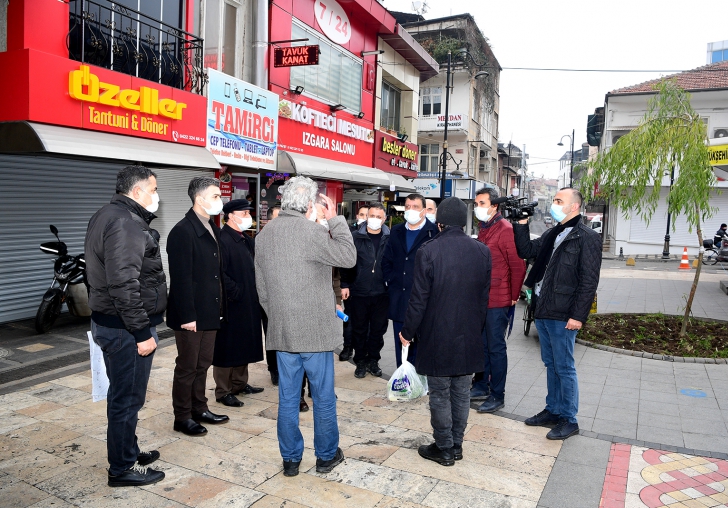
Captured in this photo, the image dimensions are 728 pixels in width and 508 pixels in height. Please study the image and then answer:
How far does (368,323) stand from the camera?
6.65m

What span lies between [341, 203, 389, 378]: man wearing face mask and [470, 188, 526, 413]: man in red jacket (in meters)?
1.40

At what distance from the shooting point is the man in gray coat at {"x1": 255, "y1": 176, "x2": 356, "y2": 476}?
3754mm

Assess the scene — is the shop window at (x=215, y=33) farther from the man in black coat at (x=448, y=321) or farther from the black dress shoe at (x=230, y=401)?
the man in black coat at (x=448, y=321)

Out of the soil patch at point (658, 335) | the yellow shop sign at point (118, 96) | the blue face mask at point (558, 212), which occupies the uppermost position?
the yellow shop sign at point (118, 96)

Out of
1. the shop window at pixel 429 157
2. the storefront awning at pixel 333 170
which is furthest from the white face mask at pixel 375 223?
the shop window at pixel 429 157

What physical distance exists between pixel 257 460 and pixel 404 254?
2705 millimetres

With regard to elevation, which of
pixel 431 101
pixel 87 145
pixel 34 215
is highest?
pixel 431 101

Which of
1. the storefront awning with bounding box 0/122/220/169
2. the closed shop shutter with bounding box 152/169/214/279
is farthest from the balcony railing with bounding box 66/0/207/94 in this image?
the closed shop shutter with bounding box 152/169/214/279

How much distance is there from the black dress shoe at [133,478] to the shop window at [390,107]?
1686 cm

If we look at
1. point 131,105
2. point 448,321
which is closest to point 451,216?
point 448,321

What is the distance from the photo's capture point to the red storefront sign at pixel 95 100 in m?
7.18

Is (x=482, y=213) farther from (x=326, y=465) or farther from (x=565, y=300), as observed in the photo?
(x=326, y=465)

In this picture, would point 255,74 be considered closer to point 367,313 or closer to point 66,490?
point 367,313

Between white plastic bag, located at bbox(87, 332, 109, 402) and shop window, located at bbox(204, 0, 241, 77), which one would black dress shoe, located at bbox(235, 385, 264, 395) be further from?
shop window, located at bbox(204, 0, 241, 77)
